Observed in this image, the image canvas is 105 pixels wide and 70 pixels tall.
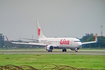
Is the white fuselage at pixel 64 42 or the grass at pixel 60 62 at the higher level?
the white fuselage at pixel 64 42

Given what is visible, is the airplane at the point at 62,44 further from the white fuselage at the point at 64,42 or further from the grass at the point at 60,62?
the grass at the point at 60,62

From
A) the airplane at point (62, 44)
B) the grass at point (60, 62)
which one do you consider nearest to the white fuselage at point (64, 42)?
the airplane at point (62, 44)

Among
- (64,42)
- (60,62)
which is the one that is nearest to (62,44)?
(64,42)

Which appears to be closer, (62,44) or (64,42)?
(64,42)

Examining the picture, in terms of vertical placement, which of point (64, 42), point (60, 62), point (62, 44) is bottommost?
point (60, 62)

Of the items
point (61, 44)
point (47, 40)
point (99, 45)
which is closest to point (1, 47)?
point (47, 40)

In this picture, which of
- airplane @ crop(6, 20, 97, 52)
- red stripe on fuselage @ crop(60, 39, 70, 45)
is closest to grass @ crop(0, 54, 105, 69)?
airplane @ crop(6, 20, 97, 52)

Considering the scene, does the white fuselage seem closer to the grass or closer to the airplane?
the airplane

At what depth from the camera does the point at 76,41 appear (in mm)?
65312

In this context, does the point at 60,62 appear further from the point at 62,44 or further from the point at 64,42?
the point at 62,44

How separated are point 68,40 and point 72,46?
1.99m

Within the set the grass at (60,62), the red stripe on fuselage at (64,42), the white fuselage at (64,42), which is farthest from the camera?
the red stripe on fuselage at (64,42)

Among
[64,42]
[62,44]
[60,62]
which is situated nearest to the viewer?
[60,62]

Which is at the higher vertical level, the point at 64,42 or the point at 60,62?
the point at 64,42
